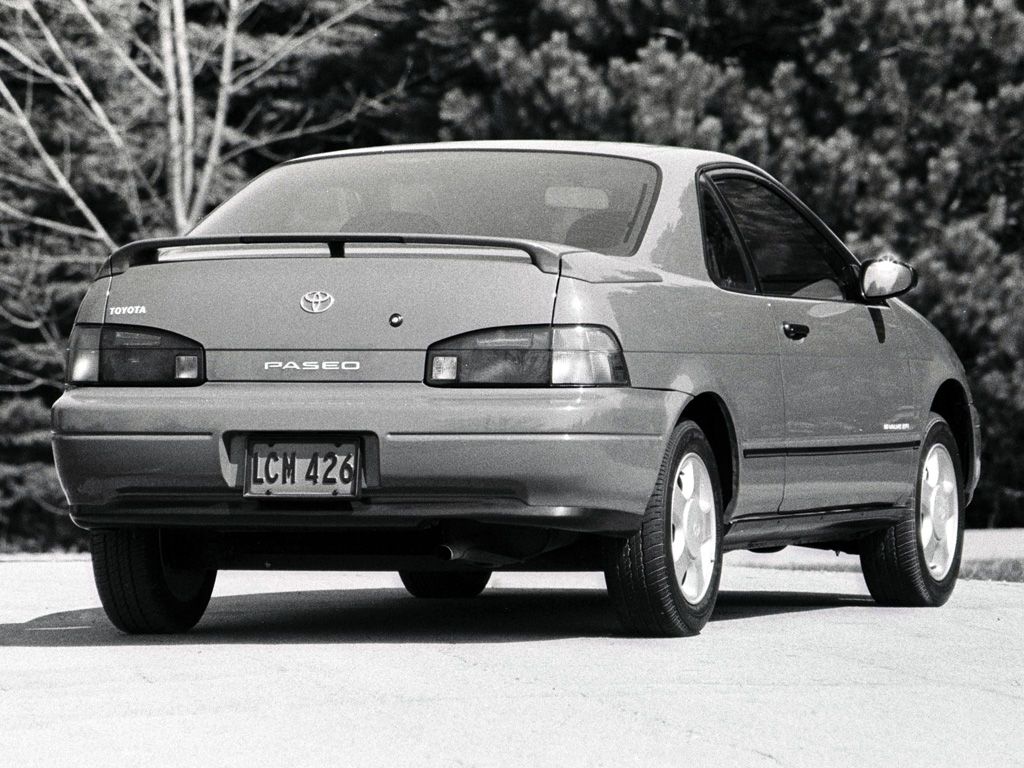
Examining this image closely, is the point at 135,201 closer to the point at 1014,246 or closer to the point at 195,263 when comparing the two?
the point at 1014,246

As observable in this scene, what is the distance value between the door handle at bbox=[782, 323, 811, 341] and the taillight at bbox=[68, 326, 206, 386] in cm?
221

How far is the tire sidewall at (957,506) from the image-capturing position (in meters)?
8.79

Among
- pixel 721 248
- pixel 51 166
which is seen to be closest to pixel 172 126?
pixel 51 166

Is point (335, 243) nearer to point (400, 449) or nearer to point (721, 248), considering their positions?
point (400, 449)

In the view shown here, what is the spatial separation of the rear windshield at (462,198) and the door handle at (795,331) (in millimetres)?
799

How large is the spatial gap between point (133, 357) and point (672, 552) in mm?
1807

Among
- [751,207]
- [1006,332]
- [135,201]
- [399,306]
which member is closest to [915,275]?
[751,207]

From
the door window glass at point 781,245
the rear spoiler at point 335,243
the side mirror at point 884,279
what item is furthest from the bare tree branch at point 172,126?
the rear spoiler at point 335,243

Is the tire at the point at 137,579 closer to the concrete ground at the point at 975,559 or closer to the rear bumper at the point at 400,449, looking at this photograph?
the rear bumper at the point at 400,449

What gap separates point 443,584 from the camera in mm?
A: 9289

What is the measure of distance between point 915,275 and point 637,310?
2165 mm

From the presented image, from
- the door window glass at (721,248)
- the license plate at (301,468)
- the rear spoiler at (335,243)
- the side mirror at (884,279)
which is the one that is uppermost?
the rear spoiler at (335,243)

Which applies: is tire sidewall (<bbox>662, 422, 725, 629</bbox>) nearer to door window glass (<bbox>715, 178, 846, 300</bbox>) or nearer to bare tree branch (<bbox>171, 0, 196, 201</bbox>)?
door window glass (<bbox>715, 178, 846, 300</bbox>)

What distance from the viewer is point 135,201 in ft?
89.3
